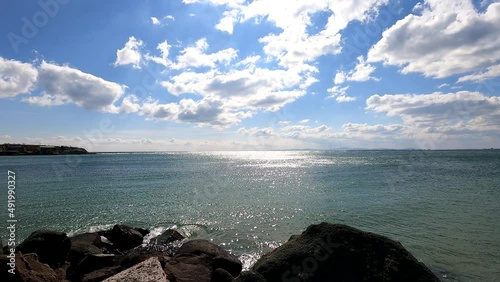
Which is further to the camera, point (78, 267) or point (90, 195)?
point (90, 195)

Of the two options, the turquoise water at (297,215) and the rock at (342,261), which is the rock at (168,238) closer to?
the turquoise water at (297,215)

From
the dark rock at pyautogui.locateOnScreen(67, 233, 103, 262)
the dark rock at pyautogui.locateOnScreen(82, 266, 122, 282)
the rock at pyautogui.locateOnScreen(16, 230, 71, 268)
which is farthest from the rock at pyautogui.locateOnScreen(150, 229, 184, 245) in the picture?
the dark rock at pyautogui.locateOnScreen(82, 266, 122, 282)

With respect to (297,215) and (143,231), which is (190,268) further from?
(297,215)

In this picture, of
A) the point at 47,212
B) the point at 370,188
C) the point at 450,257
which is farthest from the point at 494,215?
the point at 47,212

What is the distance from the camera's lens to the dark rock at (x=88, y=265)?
12.9m

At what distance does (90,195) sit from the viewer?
4050cm

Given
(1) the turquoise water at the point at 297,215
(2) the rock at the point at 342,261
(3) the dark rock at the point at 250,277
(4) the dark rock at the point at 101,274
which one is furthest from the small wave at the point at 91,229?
(3) the dark rock at the point at 250,277

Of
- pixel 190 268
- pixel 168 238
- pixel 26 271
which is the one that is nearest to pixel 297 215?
pixel 168 238

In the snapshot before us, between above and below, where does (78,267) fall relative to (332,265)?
below

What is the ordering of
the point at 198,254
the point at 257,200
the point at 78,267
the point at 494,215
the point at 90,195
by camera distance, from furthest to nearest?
the point at 90,195 → the point at 257,200 → the point at 494,215 → the point at 198,254 → the point at 78,267

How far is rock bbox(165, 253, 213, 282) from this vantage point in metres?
12.2

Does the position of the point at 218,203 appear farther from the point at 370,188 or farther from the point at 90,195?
the point at 370,188

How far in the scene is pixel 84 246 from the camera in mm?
16906

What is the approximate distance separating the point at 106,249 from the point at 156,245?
9.00 ft
